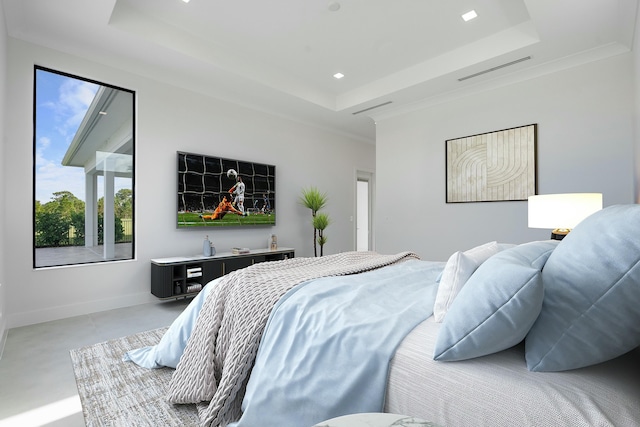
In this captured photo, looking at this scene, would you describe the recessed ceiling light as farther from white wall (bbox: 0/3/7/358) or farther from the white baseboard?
the white baseboard

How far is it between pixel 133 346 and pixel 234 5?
3.10 m

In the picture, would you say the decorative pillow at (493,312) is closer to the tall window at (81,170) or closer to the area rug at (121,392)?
the area rug at (121,392)

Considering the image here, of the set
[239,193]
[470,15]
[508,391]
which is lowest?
[508,391]

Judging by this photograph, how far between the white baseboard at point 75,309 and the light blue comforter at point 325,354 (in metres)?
2.96

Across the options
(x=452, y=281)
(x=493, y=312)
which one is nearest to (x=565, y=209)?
(x=452, y=281)

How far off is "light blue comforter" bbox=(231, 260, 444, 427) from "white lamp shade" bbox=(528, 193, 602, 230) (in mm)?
1704

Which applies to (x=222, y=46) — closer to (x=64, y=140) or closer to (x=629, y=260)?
(x=64, y=140)

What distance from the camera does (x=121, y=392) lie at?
183 centimetres

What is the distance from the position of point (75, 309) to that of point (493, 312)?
392cm

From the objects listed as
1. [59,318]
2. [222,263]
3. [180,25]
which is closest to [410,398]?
[222,263]

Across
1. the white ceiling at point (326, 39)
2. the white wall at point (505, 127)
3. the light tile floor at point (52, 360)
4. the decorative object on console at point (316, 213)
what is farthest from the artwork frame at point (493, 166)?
the light tile floor at point (52, 360)

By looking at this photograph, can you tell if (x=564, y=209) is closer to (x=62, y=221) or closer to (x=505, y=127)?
(x=505, y=127)

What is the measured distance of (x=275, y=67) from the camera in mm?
4277

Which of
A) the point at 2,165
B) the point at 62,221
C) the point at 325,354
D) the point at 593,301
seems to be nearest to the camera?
the point at 593,301
